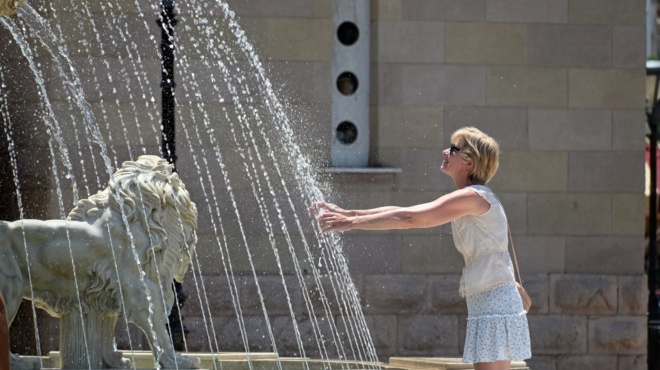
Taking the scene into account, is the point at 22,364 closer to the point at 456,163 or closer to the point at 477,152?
the point at 456,163

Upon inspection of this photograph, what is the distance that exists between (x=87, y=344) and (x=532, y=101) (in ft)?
24.4

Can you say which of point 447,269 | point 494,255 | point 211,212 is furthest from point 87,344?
point 447,269

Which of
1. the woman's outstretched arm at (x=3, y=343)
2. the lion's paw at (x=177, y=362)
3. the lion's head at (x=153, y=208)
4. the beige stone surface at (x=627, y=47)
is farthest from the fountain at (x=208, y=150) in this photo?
the woman's outstretched arm at (x=3, y=343)

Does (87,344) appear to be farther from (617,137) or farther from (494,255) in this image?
(617,137)

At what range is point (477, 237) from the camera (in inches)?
283

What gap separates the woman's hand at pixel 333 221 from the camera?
7.02 meters

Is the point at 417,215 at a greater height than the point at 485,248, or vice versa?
the point at 417,215

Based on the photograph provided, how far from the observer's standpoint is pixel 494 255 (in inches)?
283

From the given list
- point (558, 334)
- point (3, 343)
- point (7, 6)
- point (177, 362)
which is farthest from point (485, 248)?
point (558, 334)

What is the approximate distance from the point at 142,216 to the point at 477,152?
5.44 ft

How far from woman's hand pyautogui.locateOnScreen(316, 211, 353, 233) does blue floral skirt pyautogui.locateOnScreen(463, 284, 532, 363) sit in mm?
713

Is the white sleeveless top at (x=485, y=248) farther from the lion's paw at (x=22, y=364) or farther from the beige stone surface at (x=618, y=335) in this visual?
the beige stone surface at (x=618, y=335)

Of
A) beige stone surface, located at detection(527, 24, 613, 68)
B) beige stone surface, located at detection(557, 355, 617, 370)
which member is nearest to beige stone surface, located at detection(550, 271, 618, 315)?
beige stone surface, located at detection(557, 355, 617, 370)

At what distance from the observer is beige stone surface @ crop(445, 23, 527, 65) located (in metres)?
13.9
